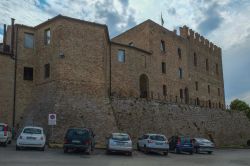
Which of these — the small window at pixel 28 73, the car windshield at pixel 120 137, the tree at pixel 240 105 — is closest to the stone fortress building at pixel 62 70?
the small window at pixel 28 73

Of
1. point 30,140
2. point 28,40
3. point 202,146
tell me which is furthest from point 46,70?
point 202,146

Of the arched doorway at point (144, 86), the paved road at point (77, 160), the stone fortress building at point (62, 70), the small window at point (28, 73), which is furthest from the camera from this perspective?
the arched doorway at point (144, 86)

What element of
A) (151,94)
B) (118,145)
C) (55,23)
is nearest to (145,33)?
(151,94)

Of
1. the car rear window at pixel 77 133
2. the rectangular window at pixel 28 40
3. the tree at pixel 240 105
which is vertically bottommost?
the car rear window at pixel 77 133

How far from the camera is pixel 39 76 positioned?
29.7 metres

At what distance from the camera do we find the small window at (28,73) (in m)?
30.1

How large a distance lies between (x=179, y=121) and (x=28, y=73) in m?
17.1

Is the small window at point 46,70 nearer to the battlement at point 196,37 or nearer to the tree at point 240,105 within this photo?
the battlement at point 196,37

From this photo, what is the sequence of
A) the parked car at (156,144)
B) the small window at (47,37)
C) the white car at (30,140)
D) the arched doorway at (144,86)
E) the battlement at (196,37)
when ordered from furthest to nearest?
the battlement at (196,37) → the arched doorway at (144,86) → the small window at (47,37) → the parked car at (156,144) → the white car at (30,140)

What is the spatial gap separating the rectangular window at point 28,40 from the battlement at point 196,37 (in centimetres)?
2604

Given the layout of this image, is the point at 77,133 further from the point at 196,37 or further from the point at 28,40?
the point at 196,37

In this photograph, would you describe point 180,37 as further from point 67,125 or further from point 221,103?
point 67,125

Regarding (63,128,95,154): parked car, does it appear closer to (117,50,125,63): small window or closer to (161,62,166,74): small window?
(117,50,125,63): small window

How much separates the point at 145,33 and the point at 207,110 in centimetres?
1283
